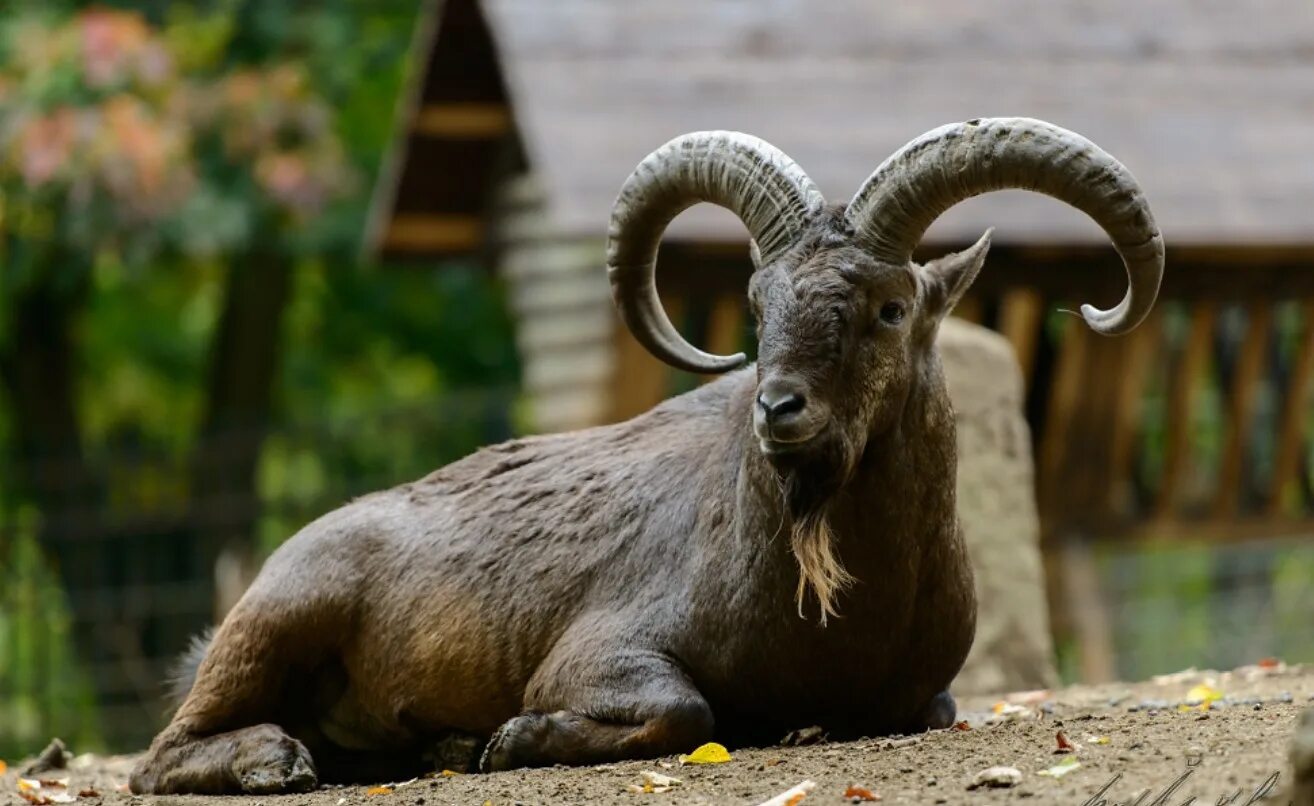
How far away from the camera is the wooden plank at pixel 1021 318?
12812 millimetres

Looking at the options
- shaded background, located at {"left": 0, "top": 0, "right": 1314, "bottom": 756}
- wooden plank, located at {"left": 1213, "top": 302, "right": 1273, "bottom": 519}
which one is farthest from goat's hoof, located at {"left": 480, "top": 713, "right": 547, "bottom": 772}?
wooden plank, located at {"left": 1213, "top": 302, "right": 1273, "bottom": 519}

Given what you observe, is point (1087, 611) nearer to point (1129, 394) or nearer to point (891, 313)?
point (1129, 394)

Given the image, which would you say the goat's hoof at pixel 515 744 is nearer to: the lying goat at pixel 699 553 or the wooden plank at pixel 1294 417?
the lying goat at pixel 699 553

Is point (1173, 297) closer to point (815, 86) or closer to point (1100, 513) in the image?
point (1100, 513)

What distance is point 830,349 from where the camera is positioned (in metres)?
6.01

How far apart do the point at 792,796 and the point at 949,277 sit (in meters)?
Result: 2.12

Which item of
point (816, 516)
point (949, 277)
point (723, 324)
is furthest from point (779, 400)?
point (723, 324)

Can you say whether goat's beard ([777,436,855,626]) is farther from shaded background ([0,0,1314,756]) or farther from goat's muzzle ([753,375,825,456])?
shaded background ([0,0,1314,756])

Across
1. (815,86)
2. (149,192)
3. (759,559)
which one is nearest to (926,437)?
(759,559)

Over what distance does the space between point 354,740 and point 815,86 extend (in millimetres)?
6938

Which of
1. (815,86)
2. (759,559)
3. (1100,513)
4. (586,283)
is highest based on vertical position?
(815,86)

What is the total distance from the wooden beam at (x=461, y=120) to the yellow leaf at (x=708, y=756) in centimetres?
982

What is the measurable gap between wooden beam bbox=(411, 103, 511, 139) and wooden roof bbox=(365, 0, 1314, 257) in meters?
0.33

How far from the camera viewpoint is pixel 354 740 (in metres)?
7.43
